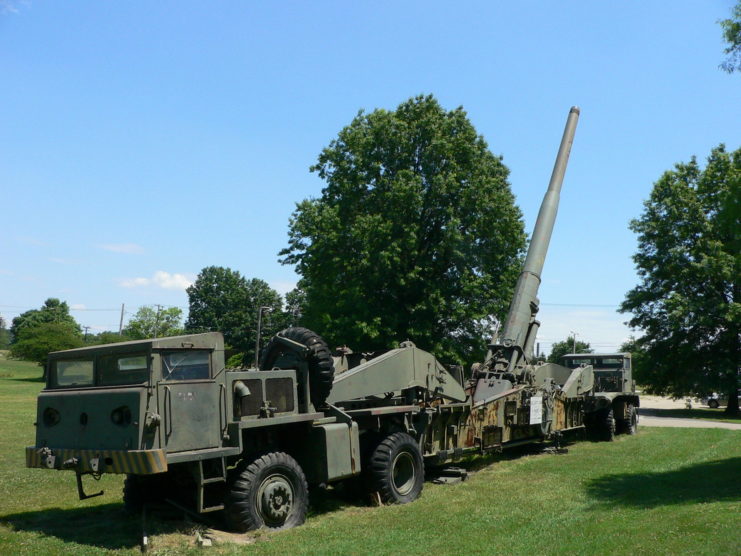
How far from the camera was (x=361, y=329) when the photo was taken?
2603 centimetres

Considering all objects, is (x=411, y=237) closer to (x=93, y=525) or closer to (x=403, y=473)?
(x=403, y=473)

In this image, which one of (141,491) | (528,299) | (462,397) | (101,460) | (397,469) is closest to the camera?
(101,460)

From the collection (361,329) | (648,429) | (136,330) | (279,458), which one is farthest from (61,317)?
(279,458)

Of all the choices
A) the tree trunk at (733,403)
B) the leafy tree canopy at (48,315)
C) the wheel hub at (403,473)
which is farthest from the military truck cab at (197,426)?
the leafy tree canopy at (48,315)

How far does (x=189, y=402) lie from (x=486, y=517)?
405 cm

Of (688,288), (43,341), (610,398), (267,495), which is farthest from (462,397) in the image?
(43,341)

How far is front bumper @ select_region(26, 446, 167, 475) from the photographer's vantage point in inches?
299

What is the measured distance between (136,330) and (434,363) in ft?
266

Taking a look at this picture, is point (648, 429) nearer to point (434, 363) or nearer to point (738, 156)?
point (434, 363)

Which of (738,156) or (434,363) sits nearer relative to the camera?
(434,363)

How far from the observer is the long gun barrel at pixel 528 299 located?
16016 millimetres

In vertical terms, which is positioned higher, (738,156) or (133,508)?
(738,156)

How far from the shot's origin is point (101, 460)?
793 centimetres

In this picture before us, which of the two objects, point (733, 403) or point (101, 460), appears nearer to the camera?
point (101, 460)
